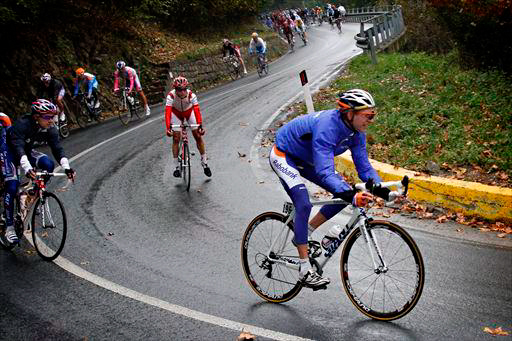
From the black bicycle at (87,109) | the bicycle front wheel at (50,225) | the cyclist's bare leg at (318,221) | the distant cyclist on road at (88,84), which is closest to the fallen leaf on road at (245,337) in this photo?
the cyclist's bare leg at (318,221)

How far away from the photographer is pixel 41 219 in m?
8.06

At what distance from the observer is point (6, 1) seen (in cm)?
1878

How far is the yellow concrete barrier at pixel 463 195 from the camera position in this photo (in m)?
7.17

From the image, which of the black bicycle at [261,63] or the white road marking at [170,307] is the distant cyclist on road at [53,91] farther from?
the black bicycle at [261,63]

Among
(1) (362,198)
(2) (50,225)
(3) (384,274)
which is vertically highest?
(1) (362,198)

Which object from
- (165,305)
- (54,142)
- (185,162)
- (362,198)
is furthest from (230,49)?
(362,198)

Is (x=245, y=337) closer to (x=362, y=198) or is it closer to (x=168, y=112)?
(x=362, y=198)

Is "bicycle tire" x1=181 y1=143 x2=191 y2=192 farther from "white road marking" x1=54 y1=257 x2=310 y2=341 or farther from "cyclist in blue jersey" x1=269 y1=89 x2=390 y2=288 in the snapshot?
"cyclist in blue jersey" x1=269 y1=89 x2=390 y2=288

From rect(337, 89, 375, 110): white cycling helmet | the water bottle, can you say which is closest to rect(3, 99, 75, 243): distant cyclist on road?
the water bottle

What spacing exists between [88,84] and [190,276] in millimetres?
14019

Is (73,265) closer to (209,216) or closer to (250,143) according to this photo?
(209,216)

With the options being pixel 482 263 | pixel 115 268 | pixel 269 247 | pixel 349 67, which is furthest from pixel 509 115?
pixel 349 67

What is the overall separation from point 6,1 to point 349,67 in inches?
486

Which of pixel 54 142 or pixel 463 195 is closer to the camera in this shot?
pixel 463 195
